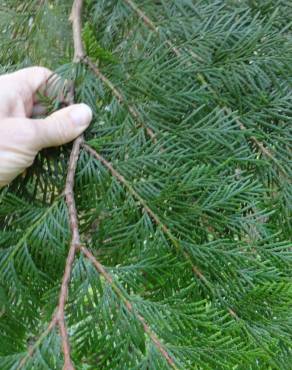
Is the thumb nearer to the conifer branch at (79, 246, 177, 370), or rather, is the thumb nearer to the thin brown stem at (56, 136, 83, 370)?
the thin brown stem at (56, 136, 83, 370)

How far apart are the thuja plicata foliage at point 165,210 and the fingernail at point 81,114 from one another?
0.08 ft

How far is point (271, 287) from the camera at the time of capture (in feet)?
1.95

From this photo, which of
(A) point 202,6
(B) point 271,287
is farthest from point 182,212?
(A) point 202,6

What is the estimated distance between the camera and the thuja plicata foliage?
1.99 ft

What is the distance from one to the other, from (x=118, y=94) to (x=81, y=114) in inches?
3.2

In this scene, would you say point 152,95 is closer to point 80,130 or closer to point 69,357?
point 80,130

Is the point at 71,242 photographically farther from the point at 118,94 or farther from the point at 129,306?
the point at 118,94

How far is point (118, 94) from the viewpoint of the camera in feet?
2.67

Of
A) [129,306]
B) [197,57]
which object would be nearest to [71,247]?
[129,306]

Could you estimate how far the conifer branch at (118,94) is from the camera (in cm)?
80

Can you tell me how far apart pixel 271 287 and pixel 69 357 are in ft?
0.86

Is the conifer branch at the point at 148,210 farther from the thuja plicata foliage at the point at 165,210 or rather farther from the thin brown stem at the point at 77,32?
the thin brown stem at the point at 77,32

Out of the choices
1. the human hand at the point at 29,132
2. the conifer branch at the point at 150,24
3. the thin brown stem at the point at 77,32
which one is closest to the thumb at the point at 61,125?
the human hand at the point at 29,132

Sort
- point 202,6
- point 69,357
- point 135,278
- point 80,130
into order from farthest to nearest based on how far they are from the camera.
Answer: point 202,6
point 80,130
point 135,278
point 69,357
